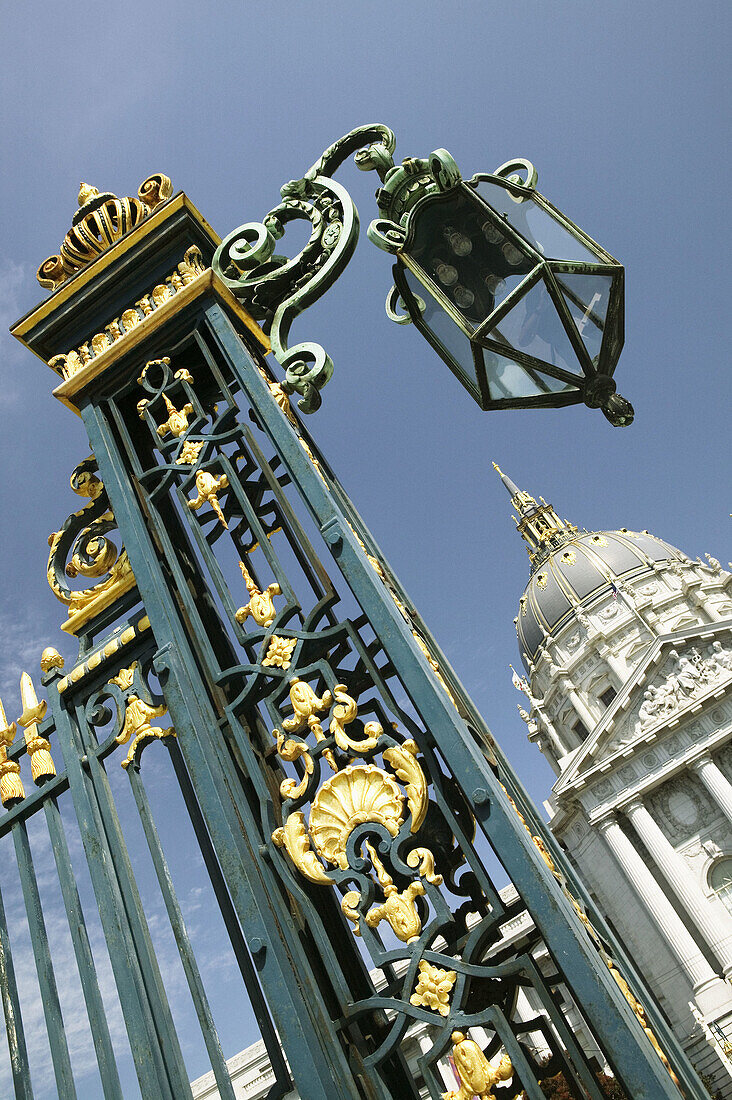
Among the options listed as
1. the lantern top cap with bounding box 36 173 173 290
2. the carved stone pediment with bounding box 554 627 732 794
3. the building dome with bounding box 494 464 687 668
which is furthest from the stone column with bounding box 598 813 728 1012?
the lantern top cap with bounding box 36 173 173 290

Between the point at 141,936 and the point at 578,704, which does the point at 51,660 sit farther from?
the point at 578,704

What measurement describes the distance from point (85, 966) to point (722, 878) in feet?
112

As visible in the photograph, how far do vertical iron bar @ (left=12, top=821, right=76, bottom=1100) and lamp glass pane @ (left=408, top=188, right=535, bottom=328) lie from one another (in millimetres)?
2957

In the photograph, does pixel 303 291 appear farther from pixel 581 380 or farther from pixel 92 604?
pixel 92 604

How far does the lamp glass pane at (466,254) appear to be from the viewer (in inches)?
142

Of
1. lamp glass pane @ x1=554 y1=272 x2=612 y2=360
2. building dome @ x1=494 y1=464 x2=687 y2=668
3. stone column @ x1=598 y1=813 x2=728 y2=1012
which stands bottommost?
stone column @ x1=598 y1=813 x2=728 y2=1012

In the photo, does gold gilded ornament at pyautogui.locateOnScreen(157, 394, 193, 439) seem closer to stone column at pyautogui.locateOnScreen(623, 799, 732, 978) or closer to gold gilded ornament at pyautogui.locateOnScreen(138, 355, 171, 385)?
gold gilded ornament at pyautogui.locateOnScreen(138, 355, 171, 385)

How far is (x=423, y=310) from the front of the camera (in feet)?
12.9

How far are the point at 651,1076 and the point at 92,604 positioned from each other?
284cm

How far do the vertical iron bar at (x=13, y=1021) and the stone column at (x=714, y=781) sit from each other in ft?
107

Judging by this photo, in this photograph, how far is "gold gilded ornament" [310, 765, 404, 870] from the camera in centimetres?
245

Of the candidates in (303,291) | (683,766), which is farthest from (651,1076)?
(683,766)

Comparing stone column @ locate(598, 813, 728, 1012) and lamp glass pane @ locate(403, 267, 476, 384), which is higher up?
lamp glass pane @ locate(403, 267, 476, 384)

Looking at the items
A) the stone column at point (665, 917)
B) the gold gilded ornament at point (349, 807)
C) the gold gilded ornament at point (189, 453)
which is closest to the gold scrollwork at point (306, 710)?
the gold gilded ornament at point (349, 807)
